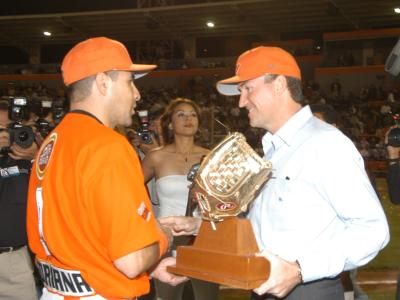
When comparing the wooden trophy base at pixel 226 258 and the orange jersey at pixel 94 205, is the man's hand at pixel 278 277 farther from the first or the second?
the orange jersey at pixel 94 205

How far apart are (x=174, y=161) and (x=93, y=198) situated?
3.03m

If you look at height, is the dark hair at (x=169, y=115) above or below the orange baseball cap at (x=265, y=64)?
below

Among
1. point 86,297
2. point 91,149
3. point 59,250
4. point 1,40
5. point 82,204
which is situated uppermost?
point 1,40

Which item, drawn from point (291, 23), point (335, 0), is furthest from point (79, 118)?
point (291, 23)

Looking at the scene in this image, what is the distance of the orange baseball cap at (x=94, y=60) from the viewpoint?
234cm

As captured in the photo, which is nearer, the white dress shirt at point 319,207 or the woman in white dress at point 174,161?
the white dress shirt at point 319,207

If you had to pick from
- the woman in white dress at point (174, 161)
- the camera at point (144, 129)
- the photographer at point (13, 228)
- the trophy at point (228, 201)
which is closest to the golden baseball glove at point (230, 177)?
the trophy at point (228, 201)

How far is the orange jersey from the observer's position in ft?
6.78

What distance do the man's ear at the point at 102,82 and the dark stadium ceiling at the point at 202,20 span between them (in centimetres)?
2166

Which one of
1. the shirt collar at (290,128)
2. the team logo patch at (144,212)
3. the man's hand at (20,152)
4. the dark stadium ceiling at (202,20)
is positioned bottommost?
the team logo patch at (144,212)

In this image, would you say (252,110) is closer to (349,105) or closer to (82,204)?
(82,204)

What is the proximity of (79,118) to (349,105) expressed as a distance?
72.4 ft

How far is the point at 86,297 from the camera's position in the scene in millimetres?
2225

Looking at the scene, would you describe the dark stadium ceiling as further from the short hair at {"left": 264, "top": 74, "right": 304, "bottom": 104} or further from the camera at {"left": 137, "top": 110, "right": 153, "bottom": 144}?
the short hair at {"left": 264, "top": 74, "right": 304, "bottom": 104}
